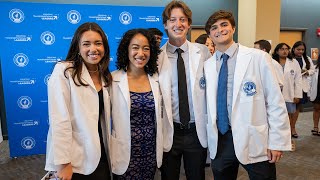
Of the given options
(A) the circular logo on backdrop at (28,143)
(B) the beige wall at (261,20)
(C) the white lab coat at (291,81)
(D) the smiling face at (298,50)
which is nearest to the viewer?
(A) the circular logo on backdrop at (28,143)

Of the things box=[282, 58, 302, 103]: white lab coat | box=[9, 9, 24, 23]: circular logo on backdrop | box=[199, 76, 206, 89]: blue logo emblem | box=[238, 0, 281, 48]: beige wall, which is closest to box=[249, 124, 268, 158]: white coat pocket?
box=[199, 76, 206, 89]: blue logo emblem

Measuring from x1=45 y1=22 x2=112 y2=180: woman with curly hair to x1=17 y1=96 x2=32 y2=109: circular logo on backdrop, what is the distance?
279 cm

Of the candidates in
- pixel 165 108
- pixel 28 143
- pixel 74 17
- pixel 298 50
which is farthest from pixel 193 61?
Answer: pixel 298 50

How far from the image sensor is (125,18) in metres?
4.35

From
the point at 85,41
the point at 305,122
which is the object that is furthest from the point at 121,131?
the point at 305,122

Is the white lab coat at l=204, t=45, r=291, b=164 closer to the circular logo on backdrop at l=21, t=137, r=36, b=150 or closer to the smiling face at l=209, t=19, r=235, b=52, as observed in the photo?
the smiling face at l=209, t=19, r=235, b=52

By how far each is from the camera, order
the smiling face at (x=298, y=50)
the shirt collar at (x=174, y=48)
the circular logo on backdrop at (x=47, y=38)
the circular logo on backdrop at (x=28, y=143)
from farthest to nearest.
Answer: the smiling face at (x=298, y=50)
the circular logo on backdrop at (x=28, y=143)
the circular logo on backdrop at (x=47, y=38)
the shirt collar at (x=174, y=48)

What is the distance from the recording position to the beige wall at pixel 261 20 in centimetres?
534

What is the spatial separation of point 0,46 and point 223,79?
3.48 m

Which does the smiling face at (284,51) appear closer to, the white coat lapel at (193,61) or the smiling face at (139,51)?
the white coat lapel at (193,61)

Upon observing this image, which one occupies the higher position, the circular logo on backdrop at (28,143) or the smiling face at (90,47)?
the smiling face at (90,47)

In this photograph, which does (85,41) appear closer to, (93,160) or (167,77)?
(167,77)

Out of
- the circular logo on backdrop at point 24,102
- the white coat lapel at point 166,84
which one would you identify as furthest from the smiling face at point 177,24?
the circular logo on backdrop at point 24,102

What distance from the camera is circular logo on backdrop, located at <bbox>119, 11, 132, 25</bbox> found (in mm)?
4328
